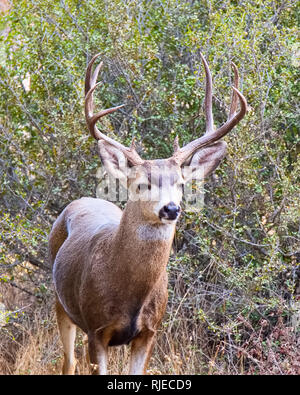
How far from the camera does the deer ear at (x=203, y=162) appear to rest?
19.8 feet

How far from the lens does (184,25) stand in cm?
843

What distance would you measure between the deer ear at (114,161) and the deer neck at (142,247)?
257 millimetres

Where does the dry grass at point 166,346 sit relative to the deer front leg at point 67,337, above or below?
below

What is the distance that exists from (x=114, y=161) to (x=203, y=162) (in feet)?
2.21

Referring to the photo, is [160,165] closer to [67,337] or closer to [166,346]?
[67,337]

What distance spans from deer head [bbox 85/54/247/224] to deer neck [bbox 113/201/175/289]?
71 mm

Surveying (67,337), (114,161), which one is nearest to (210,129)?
(114,161)

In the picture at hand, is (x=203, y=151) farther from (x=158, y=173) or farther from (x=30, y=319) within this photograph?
(x=30, y=319)

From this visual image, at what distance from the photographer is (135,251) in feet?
18.7

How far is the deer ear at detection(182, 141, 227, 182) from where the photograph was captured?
6.04 m

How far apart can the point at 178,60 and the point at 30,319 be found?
10.0 feet

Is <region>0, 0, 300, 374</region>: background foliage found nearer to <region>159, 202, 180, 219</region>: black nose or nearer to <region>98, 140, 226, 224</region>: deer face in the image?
<region>98, 140, 226, 224</region>: deer face

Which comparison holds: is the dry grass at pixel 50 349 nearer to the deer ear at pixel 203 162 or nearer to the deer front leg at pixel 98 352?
the deer front leg at pixel 98 352

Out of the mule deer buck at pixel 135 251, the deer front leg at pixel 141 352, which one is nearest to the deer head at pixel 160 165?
the mule deer buck at pixel 135 251
